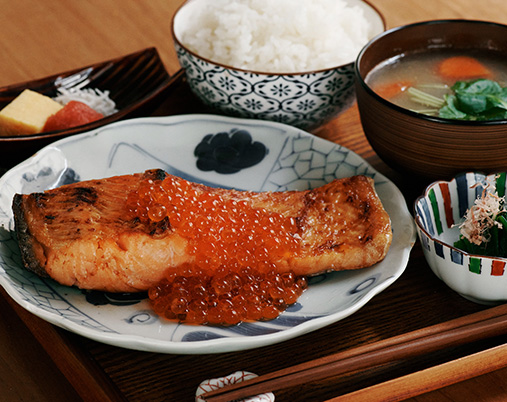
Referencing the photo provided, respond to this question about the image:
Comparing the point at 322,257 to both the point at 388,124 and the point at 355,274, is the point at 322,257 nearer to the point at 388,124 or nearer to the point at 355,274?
the point at 355,274

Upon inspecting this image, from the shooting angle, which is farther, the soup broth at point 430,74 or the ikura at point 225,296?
the soup broth at point 430,74

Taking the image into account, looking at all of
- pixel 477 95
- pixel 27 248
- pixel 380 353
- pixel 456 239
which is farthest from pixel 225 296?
pixel 477 95

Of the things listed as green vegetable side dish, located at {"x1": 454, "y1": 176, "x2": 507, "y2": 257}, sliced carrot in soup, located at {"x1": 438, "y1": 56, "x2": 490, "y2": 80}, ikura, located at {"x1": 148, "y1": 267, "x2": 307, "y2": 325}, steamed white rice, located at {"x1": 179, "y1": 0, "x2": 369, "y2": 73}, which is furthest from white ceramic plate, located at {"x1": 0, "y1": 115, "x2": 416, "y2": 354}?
sliced carrot in soup, located at {"x1": 438, "y1": 56, "x2": 490, "y2": 80}

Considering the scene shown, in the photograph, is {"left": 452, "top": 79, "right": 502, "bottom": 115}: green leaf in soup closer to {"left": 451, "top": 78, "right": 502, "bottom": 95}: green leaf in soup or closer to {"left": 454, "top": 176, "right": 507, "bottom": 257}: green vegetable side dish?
{"left": 451, "top": 78, "right": 502, "bottom": 95}: green leaf in soup

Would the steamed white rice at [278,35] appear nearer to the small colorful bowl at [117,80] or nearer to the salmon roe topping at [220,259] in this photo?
the small colorful bowl at [117,80]

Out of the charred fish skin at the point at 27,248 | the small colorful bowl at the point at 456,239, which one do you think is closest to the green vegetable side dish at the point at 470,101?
the small colorful bowl at the point at 456,239

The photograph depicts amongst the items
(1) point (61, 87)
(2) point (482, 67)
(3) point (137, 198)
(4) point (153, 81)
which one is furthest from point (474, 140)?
(1) point (61, 87)

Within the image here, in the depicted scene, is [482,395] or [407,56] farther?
[407,56]

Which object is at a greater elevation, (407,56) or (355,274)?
(407,56)
